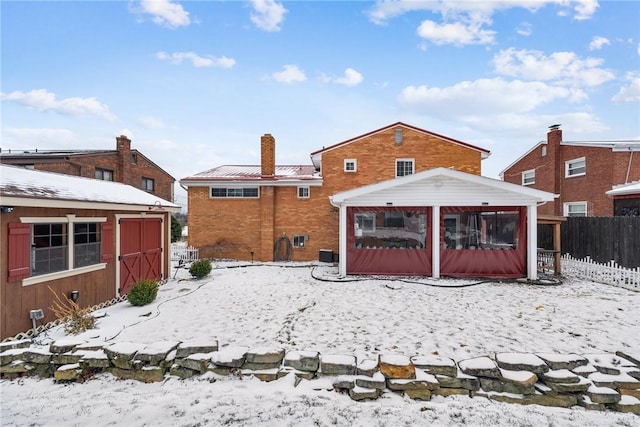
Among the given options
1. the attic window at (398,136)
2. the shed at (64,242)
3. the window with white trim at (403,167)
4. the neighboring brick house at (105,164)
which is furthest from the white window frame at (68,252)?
the neighboring brick house at (105,164)

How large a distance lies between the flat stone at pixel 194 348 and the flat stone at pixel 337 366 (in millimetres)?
1866

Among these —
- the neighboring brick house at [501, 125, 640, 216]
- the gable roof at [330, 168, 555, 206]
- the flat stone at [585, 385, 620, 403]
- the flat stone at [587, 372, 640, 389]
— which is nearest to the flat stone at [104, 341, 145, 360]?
the flat stone at [585, 385, 620, 403]

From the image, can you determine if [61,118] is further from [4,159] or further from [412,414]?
[412,414]

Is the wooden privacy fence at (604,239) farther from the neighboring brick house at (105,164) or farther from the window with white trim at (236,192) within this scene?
the neighboring brick house at (105,164)

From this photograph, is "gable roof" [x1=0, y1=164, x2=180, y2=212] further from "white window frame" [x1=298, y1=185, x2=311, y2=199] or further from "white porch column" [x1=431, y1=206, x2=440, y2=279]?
"white porch column" [x1=431, y1=206, x2=440, y2=279]

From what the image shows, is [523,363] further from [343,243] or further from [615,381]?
[343,243]

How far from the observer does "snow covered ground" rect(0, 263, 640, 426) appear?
366cm

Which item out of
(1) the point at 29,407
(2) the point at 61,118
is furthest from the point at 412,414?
(2) the point at 61,118

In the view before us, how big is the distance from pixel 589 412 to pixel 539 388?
562 millimetres

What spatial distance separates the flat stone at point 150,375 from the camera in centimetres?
448

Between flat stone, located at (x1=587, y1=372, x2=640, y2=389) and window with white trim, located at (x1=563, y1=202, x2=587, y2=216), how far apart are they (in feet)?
60.9

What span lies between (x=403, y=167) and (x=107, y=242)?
14.2m

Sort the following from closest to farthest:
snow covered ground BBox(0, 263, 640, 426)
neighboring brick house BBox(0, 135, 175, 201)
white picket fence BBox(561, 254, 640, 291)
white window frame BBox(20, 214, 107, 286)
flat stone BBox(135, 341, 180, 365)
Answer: snow covered ground BBox(0, 263, 640, 426) → flat stone BBox(135, 341, 180, 365) → white window frame BBox(20, 214, 107, 286) → white picket fence BBox(561, 254, 640, 291) → neighboring brick house BBox(0, 135, 175, 201)

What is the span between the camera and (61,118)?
15023mm
